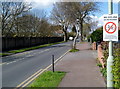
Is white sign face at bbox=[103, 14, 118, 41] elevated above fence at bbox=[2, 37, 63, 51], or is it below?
above

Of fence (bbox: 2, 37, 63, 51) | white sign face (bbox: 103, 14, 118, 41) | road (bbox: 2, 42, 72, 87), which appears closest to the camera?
white sign face (bbox: 103, 14, 118, 41)

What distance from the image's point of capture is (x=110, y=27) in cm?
609

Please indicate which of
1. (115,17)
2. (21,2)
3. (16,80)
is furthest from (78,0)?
(115,17)

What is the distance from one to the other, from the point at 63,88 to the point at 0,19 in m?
32.9

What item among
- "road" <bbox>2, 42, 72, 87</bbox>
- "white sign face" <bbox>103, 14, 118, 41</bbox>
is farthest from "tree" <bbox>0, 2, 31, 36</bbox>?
"white sign face" <bbox>103, 14, 118, 41</bbox>

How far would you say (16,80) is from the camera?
370 inches

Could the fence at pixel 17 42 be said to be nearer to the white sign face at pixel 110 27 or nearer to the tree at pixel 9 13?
the tree at pixel 9 13

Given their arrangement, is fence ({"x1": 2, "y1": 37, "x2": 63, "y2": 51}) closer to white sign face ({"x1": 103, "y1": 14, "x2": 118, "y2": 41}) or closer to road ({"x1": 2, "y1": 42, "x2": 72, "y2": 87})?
road ({"x1": 2, "y1": 42, "x2": 72, "y2": 87})

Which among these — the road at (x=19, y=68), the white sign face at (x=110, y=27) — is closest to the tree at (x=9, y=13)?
the road at (x=19, y=68)

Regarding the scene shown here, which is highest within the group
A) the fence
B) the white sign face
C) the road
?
the white sign face

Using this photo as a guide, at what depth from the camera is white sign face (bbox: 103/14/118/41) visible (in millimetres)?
6066

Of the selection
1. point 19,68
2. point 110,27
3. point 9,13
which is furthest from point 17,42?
point 110,27

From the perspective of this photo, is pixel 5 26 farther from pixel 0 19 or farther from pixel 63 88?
pixel 63 88

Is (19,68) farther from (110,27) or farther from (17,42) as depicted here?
(17,42)
